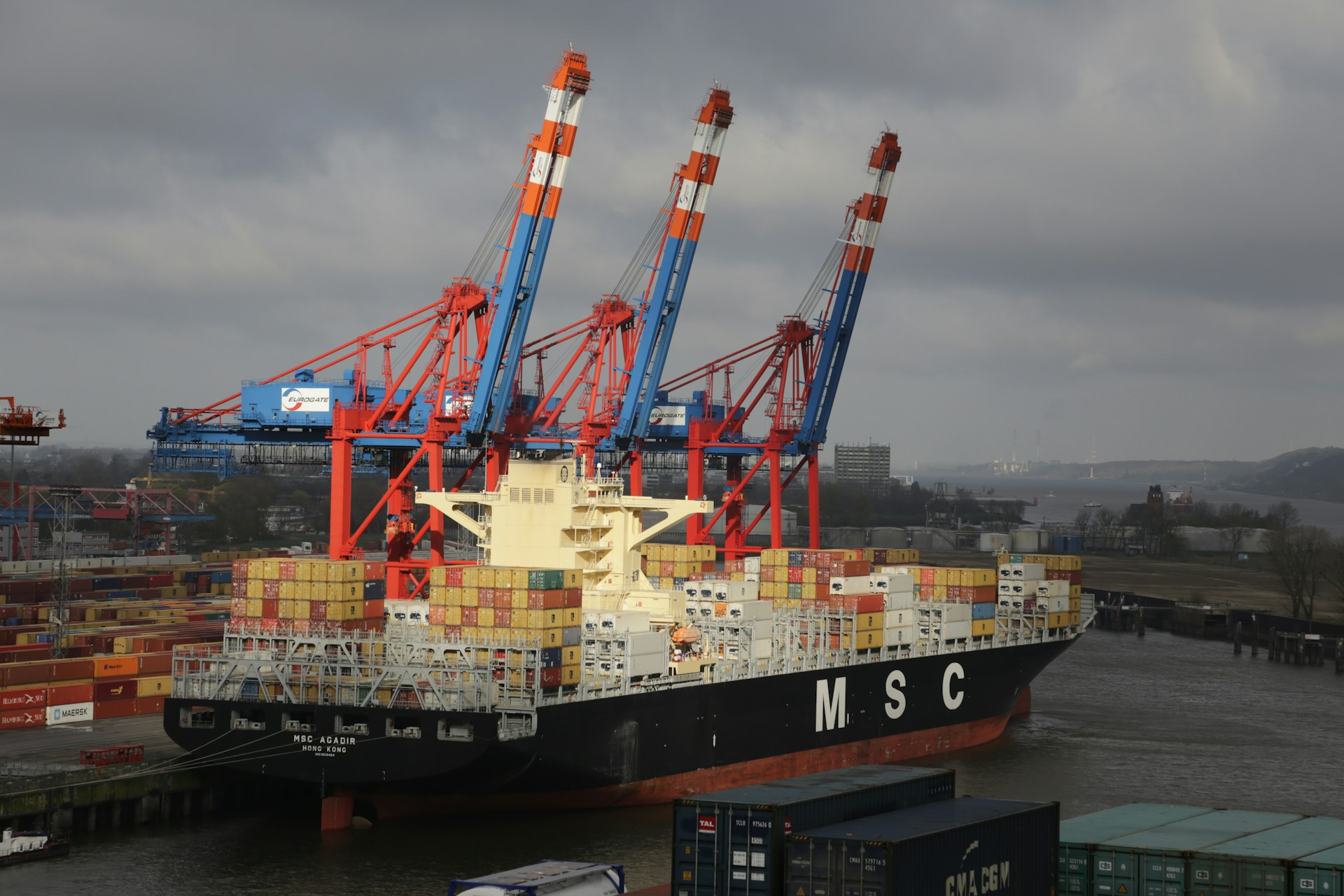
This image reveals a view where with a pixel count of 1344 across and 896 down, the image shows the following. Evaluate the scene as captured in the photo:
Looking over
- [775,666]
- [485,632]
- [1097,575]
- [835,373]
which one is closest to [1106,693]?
[835,373]

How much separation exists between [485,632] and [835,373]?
35.1 metres

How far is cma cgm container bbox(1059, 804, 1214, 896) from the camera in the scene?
23812mm

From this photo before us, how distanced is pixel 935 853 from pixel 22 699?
1239 inches

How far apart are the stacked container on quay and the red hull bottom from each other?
7 cm

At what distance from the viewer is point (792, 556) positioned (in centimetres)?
4891

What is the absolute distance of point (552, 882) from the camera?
25609 mm

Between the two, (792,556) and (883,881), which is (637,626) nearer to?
(792,556)

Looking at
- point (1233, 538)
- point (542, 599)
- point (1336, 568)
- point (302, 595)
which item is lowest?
point (1336, 568)

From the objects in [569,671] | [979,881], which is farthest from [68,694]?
[979,881]

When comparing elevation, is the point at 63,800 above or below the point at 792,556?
below

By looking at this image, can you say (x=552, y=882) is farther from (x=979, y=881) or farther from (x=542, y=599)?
(x=542, y=599)

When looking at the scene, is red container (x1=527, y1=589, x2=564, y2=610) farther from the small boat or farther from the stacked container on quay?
the small boat

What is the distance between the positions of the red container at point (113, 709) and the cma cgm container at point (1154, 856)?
3212 centimetres

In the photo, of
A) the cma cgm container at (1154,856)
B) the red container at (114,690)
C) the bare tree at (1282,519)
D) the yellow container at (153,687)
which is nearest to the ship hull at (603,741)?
the red container at (114,690)
